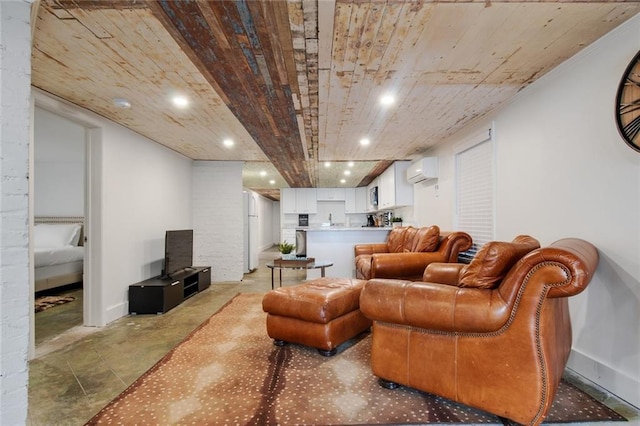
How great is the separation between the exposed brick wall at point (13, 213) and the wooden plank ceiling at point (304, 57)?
2.51 ft

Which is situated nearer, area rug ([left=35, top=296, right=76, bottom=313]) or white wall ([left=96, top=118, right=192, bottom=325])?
white wall ([left=96, top=118, right=192, bottom=325])

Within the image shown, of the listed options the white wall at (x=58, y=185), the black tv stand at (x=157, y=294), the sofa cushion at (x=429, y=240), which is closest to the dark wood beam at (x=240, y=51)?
the sofa cushion at (x=429, y=240)

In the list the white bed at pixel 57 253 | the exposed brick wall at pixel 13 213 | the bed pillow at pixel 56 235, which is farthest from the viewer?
the bed pillow at pixel 56 235

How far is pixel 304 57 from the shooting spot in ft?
6.64

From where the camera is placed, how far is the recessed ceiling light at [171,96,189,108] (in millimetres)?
2686

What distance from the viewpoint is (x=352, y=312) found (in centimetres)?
250

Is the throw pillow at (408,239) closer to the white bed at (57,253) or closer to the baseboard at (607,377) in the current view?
the baseboard at (607,377)

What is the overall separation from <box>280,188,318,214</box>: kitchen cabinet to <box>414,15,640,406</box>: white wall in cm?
671

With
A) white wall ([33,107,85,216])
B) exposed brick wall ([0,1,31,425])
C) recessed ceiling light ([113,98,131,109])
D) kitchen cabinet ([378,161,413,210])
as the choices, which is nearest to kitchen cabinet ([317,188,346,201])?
kitchen cabinet ([378,161,413,210])

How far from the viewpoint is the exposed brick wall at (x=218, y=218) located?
17.3 ft

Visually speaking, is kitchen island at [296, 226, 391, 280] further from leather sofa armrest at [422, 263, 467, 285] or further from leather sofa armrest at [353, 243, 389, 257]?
leather sofa armrest at [422, 263, 467, 285]

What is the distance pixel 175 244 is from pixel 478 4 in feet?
13.4

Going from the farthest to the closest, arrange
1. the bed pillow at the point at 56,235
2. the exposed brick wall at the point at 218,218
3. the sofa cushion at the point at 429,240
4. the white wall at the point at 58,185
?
the white wall at the point at 58,185 → the exposed brick wall at the point at 218,218 → the bed pillow at the point at 56,235 → the sofa cushion at the point at 429,240

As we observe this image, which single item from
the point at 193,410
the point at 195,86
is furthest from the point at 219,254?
the point at 193,410
